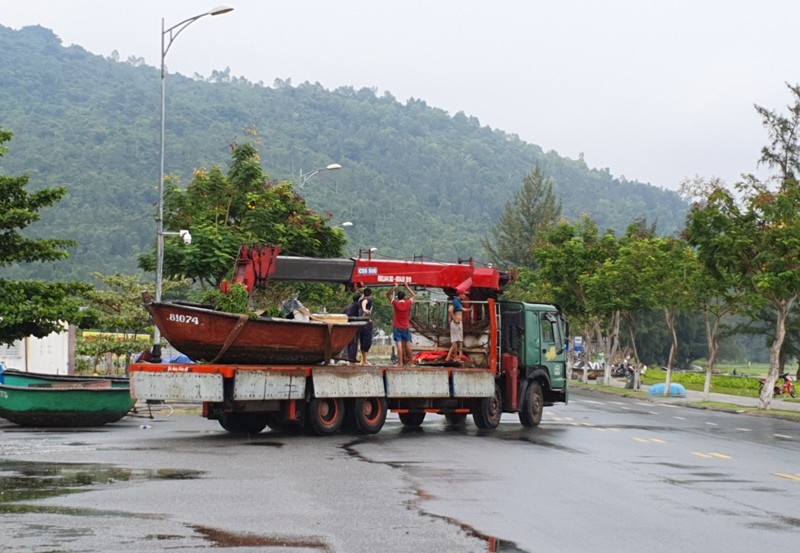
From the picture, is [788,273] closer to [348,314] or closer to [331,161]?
[348,314]

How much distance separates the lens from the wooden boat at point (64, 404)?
22625 millimetres

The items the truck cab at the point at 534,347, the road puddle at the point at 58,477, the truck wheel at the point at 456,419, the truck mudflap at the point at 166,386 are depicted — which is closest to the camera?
the road puddle at the point at 58,477

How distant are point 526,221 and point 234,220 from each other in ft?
212

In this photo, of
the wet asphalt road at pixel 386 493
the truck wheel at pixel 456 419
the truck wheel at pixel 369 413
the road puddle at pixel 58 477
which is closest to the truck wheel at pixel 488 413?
the truck wheel at pixel 456 419

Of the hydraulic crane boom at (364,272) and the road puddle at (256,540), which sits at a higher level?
the hydraulic crane boom at (364,272)

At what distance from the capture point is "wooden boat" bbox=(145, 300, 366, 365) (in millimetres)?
19109

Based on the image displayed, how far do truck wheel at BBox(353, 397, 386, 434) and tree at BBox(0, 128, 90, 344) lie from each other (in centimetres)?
611

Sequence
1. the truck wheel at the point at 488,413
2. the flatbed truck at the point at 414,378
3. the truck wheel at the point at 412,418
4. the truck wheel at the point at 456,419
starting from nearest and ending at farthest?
the flatbed truck at the point at 414,378
the truck wheel at the point at 488,413
the truck wheel at the point at 412,418
the truck wheel at the point at 456,419

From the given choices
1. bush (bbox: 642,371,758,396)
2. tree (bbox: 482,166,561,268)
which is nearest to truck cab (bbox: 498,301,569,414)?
bush (bbox: 642,371,758,396)

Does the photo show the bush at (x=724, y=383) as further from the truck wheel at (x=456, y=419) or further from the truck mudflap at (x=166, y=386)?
the truck mudflap at (x=166, y=386)

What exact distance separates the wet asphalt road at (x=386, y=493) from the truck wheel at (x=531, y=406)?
3.41 meters

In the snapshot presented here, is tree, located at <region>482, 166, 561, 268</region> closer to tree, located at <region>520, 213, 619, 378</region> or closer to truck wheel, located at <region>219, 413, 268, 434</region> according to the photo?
tree, located at <region>520, 213, 619, 378</region>

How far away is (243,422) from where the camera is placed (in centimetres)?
2177

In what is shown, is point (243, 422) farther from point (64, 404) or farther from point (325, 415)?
point (64, 404)
